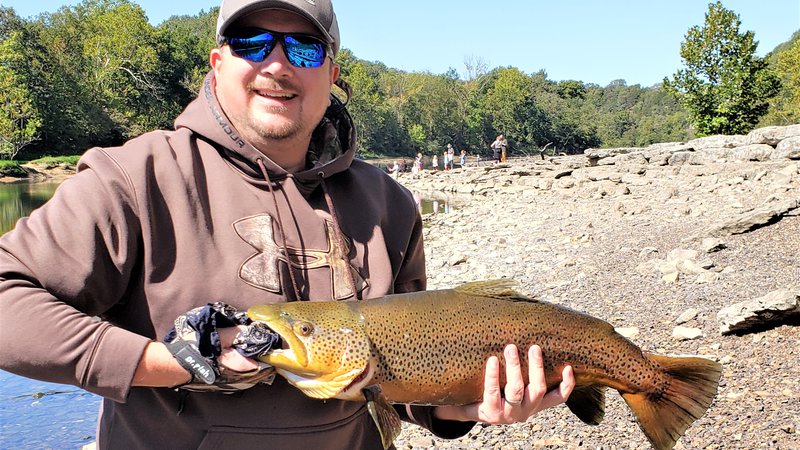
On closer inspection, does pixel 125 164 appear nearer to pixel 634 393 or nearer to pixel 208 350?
pixel 208 350

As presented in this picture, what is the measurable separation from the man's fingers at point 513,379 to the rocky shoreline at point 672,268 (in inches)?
113

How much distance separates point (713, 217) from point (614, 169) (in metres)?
12.6

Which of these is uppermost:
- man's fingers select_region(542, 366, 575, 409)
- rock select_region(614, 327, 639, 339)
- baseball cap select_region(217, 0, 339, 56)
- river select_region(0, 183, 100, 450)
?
baseball cap select_region(217, 0, 339, 56)

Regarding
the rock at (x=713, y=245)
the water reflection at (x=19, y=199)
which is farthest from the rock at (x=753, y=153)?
the water reflection at (x=19, y=199)

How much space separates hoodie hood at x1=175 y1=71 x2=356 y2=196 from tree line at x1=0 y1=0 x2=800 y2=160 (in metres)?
35.0

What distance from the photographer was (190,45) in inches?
3159

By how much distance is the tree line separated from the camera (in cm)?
3372

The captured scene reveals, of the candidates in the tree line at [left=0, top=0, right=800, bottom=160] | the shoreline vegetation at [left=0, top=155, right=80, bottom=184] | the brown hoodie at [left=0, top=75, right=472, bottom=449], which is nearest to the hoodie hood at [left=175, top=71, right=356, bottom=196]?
the brown hoodie at [left=0, top=75, right=472, bottom=449]

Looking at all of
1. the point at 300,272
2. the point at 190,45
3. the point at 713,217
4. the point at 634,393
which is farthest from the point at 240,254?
the point at 190,45

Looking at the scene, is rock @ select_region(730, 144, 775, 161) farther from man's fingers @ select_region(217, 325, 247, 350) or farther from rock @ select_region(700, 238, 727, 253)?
man's fingers @ select_region(217, 325, 247, 350)

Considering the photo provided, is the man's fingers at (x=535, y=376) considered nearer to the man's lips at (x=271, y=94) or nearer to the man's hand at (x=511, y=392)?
the man's hand at (x=511, y=392)

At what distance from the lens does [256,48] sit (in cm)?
248

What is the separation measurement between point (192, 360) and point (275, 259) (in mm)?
501

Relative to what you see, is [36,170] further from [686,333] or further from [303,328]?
[303,328]
